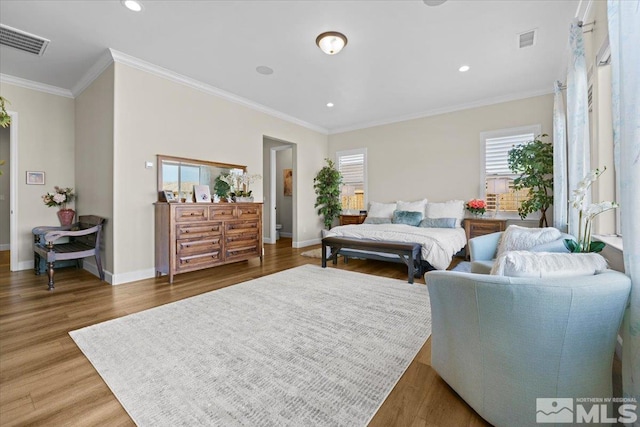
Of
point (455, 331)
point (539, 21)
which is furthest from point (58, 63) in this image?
point (539, 21)

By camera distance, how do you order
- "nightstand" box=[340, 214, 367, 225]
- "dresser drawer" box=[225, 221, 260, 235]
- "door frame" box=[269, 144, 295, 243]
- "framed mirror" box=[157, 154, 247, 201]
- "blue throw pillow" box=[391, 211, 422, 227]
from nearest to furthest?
"framed mirror" box=[157, 154, 247, 201]
"dresser drawer" box=[225, 221, 260, 235]
"blue throw pillow" box=[391, 211, 422, 227]
"nightstand" box=[340, 214, 367, 225]
"door frame" box=[269, 144, 295, 243]

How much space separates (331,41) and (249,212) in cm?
292

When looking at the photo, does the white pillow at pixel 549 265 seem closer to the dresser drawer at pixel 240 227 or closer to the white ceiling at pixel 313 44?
the white ceiling at pixel 313 44

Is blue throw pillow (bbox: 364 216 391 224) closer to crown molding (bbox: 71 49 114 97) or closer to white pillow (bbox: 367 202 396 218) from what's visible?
white pillow (bbox: 367 202 396 218)

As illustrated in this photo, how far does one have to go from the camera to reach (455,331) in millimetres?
1432

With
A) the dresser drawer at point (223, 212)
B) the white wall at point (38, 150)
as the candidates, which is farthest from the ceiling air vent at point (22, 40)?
the dresser drawer at point (223, 212)

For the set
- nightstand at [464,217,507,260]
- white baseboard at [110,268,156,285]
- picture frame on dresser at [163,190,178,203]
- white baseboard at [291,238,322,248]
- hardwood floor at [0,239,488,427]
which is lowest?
hardwood floor at [0,239,488,427]

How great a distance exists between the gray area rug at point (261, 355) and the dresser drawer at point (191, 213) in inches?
51.5

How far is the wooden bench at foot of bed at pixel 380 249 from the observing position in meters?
3.67

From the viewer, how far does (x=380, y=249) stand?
13.1 feet

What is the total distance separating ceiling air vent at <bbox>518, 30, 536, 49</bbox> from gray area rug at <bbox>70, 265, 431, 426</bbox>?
131 inches

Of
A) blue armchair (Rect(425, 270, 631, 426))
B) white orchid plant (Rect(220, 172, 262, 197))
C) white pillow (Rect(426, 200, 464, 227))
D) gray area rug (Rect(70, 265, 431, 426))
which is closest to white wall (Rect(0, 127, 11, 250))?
white orchid plant (Rect(220, 172, 262, 197))

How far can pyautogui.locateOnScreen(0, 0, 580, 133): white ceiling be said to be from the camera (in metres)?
2.73

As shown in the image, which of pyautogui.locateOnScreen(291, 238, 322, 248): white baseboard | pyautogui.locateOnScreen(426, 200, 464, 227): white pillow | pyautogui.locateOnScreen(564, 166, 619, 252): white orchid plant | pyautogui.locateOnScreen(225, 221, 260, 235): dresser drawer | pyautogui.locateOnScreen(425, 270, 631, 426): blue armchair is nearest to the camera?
pyautogui.locateOnScreen(425, 270, 631, 426): blue armchair
